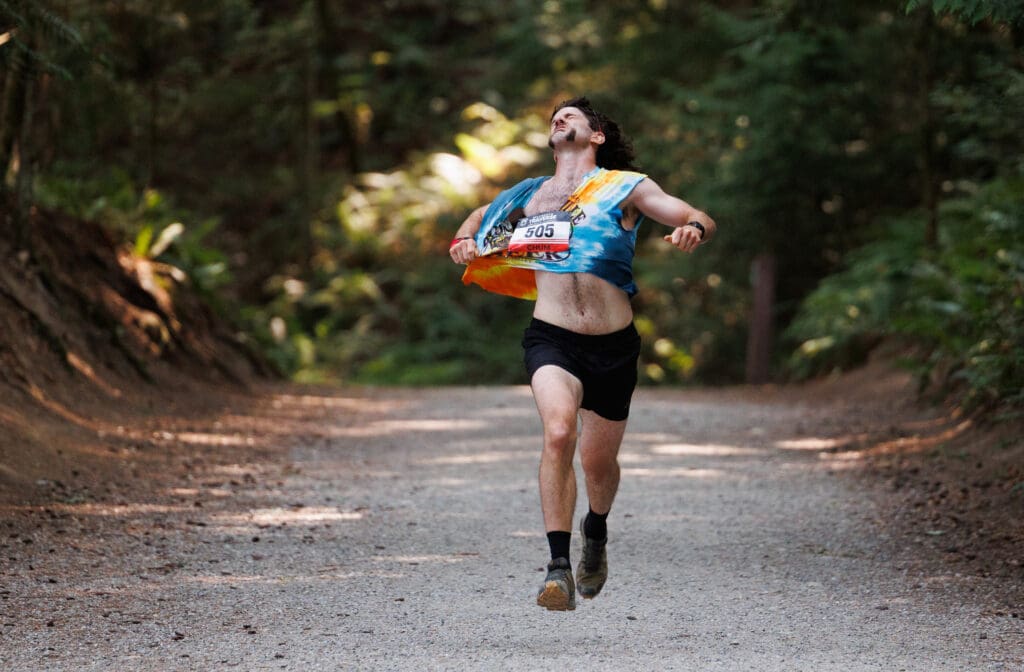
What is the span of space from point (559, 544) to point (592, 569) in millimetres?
490

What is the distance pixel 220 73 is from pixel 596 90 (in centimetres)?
779

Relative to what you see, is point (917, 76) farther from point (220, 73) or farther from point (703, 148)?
point (220, 73)

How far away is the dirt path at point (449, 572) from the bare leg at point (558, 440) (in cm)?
53

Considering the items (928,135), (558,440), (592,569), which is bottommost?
(592,569)

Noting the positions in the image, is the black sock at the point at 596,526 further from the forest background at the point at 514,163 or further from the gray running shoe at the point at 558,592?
the forest background at the point at 514,163

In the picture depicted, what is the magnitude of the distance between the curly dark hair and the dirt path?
212 cm

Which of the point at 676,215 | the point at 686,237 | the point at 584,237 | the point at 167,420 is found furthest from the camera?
the point at 167,420

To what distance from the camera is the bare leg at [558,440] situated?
18.0ft

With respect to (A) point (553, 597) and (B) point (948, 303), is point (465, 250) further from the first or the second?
(B) point (948, 303)

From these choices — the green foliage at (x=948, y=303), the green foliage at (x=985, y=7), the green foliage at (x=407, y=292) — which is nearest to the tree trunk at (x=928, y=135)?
the green foliage at (x=948, y=303)

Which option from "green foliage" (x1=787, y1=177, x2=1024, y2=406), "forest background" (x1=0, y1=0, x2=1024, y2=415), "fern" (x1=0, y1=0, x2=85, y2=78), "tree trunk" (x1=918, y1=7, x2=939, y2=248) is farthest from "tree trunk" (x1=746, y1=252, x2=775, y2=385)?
"fern" (x1=0, y1=0, x2=85, y2=78)

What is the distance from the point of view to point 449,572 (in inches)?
261

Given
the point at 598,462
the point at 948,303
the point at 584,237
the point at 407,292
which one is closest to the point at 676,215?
the point at 584,237

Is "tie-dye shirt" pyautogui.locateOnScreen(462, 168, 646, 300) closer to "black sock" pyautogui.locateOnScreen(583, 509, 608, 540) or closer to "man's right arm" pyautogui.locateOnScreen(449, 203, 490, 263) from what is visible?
"man's right arm" pyautogui.locateOnScreen(449, 203, 490, 263)
